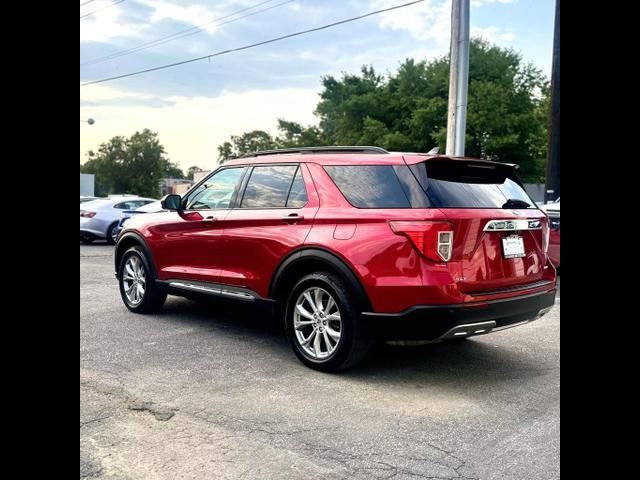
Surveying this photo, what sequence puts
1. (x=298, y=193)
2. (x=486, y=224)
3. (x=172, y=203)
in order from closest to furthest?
(x=486, y=224), (x=298, y=193), (x=172, y=203)

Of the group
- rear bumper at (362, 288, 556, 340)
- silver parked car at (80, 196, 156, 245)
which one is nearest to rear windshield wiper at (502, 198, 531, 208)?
rear bumper at (362, 288, 556, 340)

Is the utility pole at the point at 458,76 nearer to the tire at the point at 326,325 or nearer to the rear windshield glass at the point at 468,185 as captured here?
the rear windshield glass at the point at 468,185

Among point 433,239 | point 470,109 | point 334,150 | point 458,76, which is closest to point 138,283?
point 334,150

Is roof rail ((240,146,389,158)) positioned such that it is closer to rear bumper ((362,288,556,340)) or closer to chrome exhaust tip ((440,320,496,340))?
rear bumper ((362,288,556,340))

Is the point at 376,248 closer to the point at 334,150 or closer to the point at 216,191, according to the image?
the point at 334,150

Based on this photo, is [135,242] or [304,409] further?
[135,242]

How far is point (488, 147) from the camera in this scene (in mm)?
38031

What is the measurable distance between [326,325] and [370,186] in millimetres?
1110

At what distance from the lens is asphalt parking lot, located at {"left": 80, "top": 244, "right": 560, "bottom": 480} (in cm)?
309

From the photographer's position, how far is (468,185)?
15.1 feet

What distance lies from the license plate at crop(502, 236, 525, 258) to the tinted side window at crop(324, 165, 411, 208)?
794 millimetres
